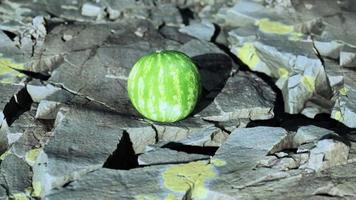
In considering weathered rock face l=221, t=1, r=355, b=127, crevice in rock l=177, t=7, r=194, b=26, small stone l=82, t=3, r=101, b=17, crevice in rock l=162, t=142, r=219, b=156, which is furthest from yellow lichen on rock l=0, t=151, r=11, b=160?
crevice in rock l=177, t=7, r=194, b=26

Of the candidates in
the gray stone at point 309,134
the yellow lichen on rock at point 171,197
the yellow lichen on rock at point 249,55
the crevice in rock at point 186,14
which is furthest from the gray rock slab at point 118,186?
the crevice in rock at point 186,14

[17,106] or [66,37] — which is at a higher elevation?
[66,37]

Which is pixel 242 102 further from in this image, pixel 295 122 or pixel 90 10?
pixel 90 10

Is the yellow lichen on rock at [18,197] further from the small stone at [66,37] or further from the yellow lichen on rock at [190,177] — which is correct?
the small stone at [66,37]

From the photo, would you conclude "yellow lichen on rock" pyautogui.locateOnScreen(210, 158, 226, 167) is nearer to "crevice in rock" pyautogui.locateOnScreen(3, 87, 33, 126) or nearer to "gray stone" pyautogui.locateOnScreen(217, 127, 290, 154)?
"gray stone" pyautogui.locateOnScreen(217, 127, 290, 154)

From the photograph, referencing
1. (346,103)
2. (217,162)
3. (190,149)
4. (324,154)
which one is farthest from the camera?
(346,103)

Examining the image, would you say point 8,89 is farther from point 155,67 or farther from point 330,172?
point 330,172

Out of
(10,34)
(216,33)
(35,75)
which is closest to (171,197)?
(35,75)

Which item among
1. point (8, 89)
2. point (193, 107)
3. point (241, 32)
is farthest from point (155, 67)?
point (241, 32)
